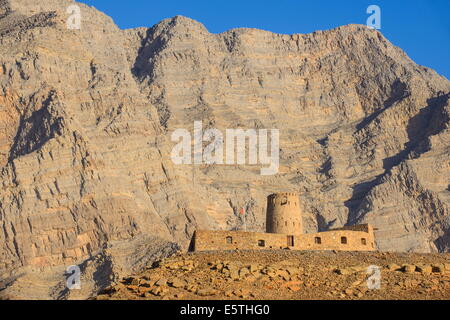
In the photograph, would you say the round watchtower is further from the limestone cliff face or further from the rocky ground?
the limestone cliff face

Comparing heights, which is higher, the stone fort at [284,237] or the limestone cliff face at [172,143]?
the limestone cliff face at [172,143]

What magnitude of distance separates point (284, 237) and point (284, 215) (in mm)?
8966

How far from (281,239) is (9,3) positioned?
139 metres

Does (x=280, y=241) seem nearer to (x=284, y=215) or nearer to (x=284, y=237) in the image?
(x=284, y=237)

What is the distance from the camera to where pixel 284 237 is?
75.1m

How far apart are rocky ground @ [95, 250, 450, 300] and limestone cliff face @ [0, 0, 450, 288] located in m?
77.3

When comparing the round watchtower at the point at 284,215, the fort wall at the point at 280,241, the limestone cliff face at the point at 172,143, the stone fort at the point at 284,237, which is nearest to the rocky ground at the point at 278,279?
the fort wall at the point at 280,241

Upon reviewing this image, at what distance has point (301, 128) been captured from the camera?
190 metres

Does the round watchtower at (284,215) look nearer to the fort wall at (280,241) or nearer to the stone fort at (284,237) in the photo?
the stone fort at (284,237)

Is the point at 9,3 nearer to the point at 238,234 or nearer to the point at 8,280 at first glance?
the point at 8,280

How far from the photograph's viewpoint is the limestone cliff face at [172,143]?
144m

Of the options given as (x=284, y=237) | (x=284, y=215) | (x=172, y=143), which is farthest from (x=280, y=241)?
(x=172, y=143)

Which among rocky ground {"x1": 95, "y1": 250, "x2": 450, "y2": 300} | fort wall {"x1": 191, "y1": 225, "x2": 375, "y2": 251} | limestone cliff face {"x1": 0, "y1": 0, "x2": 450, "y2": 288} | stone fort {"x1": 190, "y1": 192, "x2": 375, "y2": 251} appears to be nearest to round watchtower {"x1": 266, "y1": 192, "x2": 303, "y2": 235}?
stone fort {"x1": 190, "y1": 192, "x2": 375, "y2": 251}
